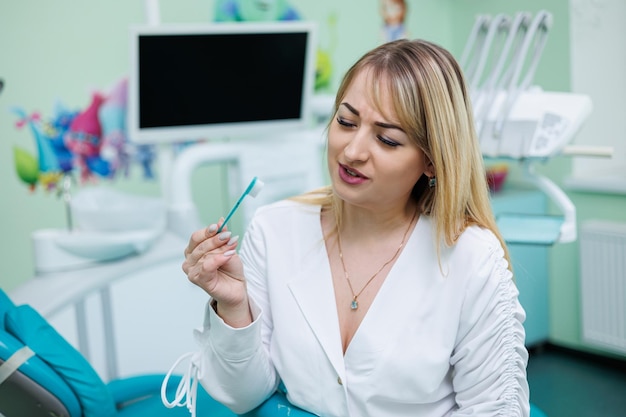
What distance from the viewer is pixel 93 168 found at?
2766 mm

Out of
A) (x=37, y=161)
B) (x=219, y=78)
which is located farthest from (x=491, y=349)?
(x=37, y=161)

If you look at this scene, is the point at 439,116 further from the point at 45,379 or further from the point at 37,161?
the point at 37,161

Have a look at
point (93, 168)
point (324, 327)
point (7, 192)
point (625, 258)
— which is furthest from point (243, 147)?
point (625, 258)

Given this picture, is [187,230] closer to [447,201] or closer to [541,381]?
[447,201]

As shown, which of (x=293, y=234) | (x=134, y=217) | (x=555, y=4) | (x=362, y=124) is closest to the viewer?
(x=362, y=124)

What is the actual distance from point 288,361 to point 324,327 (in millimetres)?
92

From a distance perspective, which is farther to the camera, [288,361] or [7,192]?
[7,192]

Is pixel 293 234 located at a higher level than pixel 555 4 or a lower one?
lower

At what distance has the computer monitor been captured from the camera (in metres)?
2.36

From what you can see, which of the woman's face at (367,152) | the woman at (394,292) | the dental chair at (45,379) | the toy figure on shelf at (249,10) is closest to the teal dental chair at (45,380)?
the dental chair at (45,379)

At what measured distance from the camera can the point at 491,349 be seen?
1.31 metres

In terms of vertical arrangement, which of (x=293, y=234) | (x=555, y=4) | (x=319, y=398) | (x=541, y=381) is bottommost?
(x=541, y=381)

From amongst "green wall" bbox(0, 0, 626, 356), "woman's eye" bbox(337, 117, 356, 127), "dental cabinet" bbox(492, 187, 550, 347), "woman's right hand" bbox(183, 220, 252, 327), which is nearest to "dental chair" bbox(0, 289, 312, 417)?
"woman's right hand" bbox(183, 220, 252, 327)

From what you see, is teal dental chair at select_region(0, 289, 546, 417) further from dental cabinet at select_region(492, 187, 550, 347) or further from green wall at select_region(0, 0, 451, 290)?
dental cabinet at select_region(492, 187, 550, 347)
